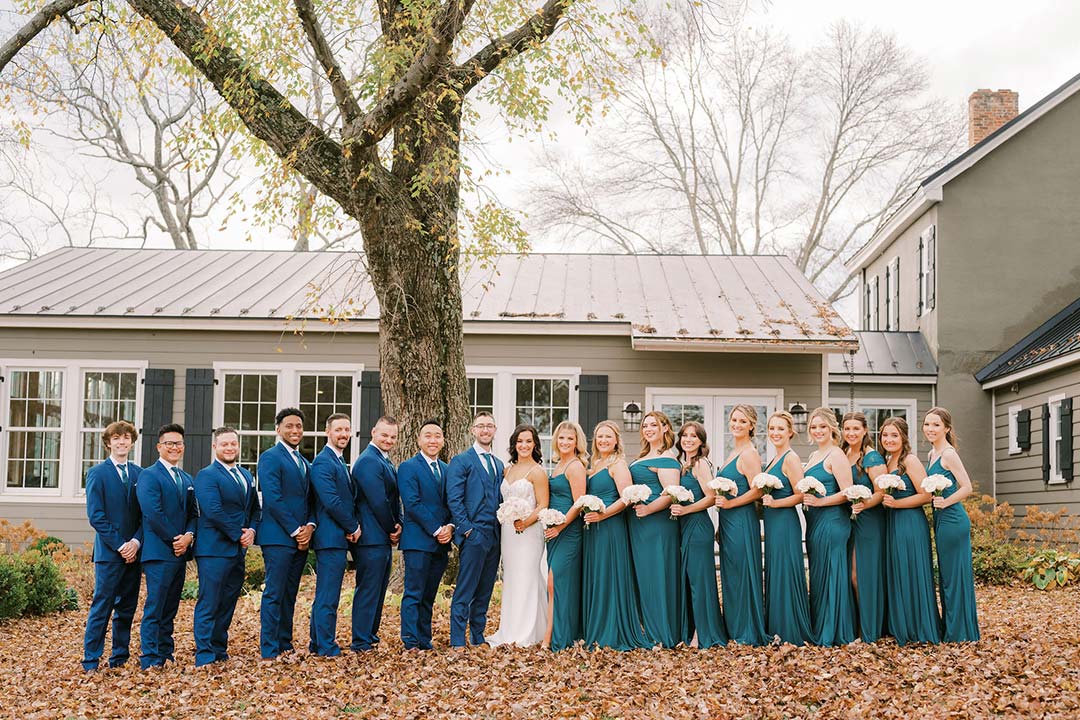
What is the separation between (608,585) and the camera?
8.15 metres

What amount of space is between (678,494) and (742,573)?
0.77 meters

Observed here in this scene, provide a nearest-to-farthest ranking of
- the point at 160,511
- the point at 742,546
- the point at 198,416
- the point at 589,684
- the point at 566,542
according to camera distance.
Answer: the point at 589,684 → the point at 160,511 → the point at 742,546 → the point at 566,542 → the point at 198,416

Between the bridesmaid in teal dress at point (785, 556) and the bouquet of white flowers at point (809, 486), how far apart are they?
2.6 inches

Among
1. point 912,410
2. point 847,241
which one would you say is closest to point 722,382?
point 912,410

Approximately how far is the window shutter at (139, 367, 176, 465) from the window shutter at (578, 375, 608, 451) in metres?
5.53

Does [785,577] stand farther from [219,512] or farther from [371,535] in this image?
[219,512]

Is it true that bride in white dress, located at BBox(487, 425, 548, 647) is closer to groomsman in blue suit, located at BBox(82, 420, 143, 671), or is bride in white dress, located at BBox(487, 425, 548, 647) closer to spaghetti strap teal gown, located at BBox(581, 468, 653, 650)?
spaghetti strap teal gown, located at BBox(581, 468, 653, 650)

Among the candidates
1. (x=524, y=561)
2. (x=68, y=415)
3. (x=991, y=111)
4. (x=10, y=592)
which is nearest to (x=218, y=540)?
(x=524, y=561)

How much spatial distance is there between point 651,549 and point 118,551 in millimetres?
3780

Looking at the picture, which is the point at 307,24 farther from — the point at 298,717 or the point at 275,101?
the point at 298,717

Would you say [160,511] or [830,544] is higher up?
[160,511]

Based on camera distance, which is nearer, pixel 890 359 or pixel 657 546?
pixel 657 546

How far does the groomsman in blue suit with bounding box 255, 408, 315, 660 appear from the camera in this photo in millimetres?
7797

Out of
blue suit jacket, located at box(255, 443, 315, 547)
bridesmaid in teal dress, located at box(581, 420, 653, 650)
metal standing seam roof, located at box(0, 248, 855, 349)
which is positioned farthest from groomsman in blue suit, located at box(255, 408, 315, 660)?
metal standing seam roof, located at box(0, 248, 855, 349)
